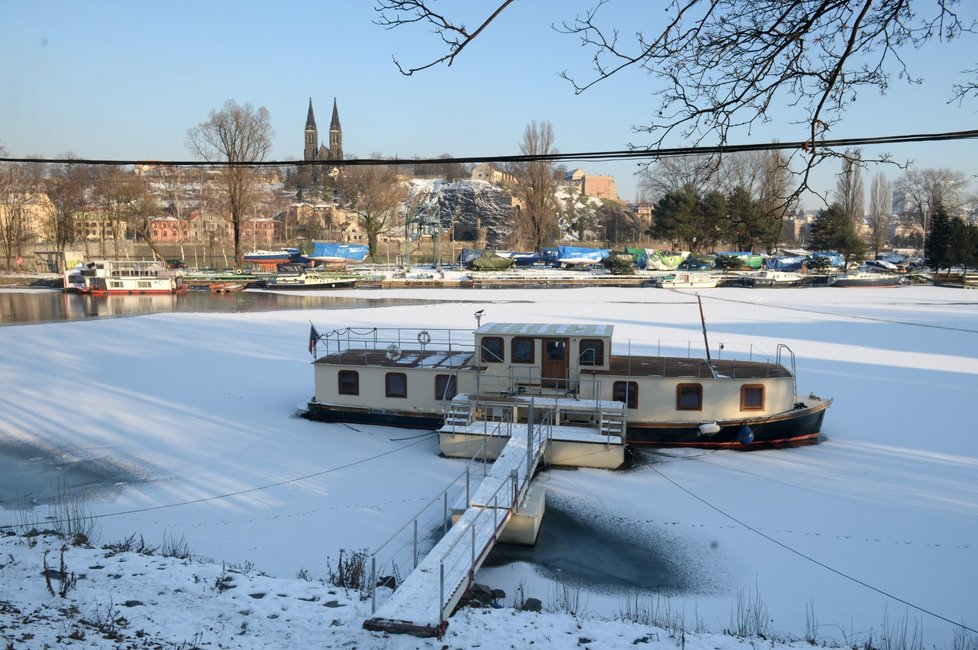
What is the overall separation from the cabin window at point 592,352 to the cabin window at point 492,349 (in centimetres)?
243

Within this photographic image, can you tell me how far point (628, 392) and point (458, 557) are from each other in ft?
34.5

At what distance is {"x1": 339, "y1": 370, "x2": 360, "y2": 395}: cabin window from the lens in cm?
2222

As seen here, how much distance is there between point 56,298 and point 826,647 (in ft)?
221

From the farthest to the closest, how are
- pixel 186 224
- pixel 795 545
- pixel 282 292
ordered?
1. pixel 186 224
2. pixel 282 292
3. pixel 795 545

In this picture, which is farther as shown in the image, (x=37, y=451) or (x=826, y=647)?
(x=37, y=451)

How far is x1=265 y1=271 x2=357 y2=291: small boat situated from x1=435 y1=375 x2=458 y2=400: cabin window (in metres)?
51.7

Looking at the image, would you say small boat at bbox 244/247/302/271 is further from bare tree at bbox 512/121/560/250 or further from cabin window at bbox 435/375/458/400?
cabin window at bbox 435/375/458/400

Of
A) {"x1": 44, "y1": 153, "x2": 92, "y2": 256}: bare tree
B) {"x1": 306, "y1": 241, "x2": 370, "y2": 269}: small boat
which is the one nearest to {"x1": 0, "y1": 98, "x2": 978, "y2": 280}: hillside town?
{"x1": 44, "y1": 153, "x2": 92, "y2": 256}: bare tree

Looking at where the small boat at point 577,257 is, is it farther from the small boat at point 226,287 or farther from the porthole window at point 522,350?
the porthole window at point 522,350

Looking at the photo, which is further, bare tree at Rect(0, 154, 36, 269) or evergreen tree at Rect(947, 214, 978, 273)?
bare tree at Rect(0, 154, 36, 269)

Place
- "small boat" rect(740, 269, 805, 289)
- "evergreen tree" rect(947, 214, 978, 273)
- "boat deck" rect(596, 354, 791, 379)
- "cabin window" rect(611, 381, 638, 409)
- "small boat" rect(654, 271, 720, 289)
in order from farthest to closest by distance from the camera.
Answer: "evergreen tree" rect(947, 214, 978, 273) → "small boat" rect(740, 269, 805, 289) → "small boat" rect(654, 271, 720, 289) → "boat deck" rect(596, 354, 791, 379) → "cabin window" rect(611, 381, 638, 409)

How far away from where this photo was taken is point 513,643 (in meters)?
8.38

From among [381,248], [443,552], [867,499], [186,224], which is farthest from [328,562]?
[186,224]

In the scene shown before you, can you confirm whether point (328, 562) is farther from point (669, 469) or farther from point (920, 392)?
point (920, 392)
